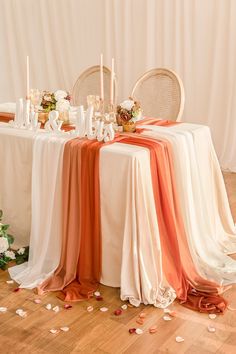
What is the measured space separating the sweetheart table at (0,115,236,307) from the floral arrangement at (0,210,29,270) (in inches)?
3.1

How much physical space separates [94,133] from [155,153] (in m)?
0.36

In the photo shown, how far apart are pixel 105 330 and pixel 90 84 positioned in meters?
2.22

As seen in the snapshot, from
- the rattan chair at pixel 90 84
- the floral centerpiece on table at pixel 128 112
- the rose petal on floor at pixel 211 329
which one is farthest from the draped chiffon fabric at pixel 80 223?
the rattan chair at pixel 90 84

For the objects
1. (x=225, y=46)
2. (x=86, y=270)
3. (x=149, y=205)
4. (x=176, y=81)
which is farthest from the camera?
(x=225, y=46)

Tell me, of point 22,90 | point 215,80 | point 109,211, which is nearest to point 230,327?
point 109,211

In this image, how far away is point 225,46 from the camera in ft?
14.9

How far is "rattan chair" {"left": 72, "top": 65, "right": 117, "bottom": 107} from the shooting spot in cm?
412

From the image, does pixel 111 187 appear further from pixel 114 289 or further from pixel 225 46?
pixel 225 46

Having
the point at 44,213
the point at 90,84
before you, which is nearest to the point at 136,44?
the point at 90,84

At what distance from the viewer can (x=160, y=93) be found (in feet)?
12.5

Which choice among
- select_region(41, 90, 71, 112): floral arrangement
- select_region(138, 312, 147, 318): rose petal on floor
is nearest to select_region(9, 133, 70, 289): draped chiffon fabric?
select_region(41, 90, 71, 112): floral arrangement

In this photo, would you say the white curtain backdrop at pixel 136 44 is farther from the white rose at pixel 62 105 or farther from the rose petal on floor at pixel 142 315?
the rose petal on floor at pixel 142 315

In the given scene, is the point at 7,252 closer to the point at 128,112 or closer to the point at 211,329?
the point at 128,112

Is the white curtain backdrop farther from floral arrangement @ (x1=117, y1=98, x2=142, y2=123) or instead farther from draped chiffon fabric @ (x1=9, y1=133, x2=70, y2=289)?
draped chiffon fabric @ (x1=9, y1=133, x2=70, y2=289)
